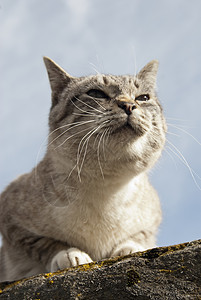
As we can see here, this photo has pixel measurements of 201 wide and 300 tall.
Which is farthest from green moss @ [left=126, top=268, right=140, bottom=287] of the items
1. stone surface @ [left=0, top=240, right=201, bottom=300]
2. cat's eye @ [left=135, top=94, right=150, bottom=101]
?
cat's eye @ [left=135, top=94, right=150, bottom=101]

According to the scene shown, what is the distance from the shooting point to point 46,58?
5203 mm

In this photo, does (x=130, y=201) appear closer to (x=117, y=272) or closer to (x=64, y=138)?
(x=64, y=138)

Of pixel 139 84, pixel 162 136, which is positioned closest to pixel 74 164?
pixel 162 136

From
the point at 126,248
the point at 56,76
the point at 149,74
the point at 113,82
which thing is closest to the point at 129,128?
the point at 113,82

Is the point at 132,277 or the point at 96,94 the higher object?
the point at 96,94

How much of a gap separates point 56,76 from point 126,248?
8.87 feet

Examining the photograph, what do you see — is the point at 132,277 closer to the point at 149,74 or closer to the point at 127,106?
the point at 127,106

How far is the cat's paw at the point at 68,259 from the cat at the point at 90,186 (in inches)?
0.4

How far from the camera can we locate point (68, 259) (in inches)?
146

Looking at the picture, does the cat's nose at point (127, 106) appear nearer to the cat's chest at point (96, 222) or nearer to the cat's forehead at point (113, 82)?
the cat's forehead at point (113, 82)

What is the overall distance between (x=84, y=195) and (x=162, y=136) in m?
1.28

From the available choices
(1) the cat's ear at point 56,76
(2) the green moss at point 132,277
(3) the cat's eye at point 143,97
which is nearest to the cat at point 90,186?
(3) the cat's eye at point 143,97

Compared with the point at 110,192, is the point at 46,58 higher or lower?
higher

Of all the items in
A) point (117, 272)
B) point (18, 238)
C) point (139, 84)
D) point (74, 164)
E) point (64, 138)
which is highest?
point (139, 84)
